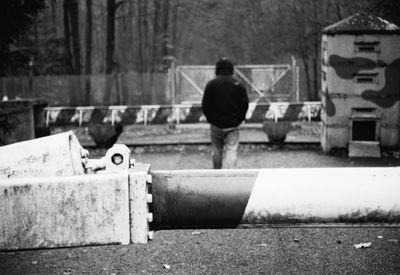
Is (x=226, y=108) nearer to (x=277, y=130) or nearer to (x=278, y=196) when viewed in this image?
(x=277, y=130)

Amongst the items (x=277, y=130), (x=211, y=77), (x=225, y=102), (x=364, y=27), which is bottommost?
(x=277, y=130)

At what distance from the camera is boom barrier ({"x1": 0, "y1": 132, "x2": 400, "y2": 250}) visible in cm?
264

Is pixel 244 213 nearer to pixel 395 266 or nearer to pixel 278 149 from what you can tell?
pixel 395 266

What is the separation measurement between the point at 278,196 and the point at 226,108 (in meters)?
6.02

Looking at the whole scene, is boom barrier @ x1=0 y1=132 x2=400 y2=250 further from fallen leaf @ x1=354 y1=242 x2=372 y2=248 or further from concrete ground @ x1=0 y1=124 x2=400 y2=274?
fallen leaf @ x1=354 y1=242 x2=372 y2=248

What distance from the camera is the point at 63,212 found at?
264 cm

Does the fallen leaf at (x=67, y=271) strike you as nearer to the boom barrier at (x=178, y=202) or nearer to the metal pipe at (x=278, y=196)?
the boom barrier at (x=178, y=202)

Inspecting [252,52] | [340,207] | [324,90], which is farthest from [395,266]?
[252,52]

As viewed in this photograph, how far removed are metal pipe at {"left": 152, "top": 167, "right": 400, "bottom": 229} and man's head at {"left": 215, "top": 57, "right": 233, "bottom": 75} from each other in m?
6.14

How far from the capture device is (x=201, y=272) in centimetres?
495

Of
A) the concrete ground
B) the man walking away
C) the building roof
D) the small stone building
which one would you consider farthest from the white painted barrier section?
the building roof

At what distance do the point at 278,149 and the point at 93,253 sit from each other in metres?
8.28

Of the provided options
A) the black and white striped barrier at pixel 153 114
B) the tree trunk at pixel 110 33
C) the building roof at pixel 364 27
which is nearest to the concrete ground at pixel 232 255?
the building roof at pixel 364 27

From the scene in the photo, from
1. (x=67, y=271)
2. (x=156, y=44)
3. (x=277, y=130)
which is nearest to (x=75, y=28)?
(x=156, y=44)
